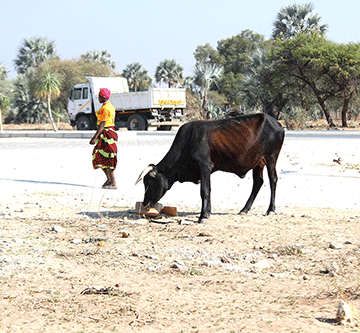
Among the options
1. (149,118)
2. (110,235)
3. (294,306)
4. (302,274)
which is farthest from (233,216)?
(149,118)

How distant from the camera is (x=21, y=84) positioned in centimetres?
5091

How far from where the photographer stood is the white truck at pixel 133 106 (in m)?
30.6

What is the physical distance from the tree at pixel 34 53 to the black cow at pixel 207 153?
5439 cm

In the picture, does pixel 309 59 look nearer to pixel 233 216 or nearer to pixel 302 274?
pixel 233 216

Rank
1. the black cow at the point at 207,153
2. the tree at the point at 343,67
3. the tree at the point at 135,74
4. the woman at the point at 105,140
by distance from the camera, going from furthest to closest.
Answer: the tree at the point at 135,74, the tree at the point at 343,67, the woman at the point at 105,140, the black cow at the point at 207,153

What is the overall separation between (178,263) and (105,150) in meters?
4.74

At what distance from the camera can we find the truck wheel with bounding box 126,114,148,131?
31094mm

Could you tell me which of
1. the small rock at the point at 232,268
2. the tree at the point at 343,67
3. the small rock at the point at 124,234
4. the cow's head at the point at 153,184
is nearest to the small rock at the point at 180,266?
the small rock at the point at 232,268

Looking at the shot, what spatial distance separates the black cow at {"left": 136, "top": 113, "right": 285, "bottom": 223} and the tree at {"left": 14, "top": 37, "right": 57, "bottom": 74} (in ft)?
178

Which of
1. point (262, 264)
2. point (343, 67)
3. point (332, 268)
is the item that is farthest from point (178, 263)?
point (343, 67)

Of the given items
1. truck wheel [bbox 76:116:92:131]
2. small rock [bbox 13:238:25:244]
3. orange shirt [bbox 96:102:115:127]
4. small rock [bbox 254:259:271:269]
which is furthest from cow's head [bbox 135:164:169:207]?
truck wheel [bbox 76:116:92:131]

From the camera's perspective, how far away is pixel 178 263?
539 cm

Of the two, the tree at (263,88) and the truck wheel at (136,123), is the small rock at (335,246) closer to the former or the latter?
the truck wheel at (136,123)

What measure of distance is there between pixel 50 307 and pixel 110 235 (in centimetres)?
231
